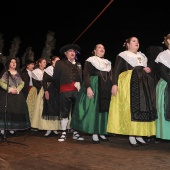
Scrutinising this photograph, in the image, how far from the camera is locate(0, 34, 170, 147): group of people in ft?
16.2

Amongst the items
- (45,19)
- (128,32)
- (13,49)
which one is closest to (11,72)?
(13,49)

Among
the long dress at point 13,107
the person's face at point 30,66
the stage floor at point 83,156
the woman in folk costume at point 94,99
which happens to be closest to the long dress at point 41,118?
the long dress at point 13,107

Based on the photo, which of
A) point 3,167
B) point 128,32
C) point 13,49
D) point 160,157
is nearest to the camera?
point 3,167

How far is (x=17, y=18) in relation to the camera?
39.0 metres

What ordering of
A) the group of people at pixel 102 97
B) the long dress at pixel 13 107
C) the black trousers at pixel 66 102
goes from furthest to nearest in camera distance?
1. the long dress at pixel 13 107
2. the black trousers at pixel 66 102
3. the group of people at pixel 102 97

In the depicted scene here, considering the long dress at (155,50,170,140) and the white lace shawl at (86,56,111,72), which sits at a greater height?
the white lace shawl at (86,56,111,72)

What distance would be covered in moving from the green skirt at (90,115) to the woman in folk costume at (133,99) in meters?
0.43

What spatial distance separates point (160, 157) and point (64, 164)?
125cm

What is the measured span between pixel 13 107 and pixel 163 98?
123 inches

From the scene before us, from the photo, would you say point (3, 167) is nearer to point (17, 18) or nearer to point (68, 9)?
point (68, 9)

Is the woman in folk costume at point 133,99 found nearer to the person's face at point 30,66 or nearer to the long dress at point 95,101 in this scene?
the long dress at point 95,101

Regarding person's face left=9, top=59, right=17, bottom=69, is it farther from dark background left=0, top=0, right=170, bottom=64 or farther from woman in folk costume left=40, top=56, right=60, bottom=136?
dark background left=0, top=0, right=170, bottom=64

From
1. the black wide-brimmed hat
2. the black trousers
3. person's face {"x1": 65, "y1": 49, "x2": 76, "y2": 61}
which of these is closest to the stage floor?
the black trousers

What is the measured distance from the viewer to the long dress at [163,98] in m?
4.82
